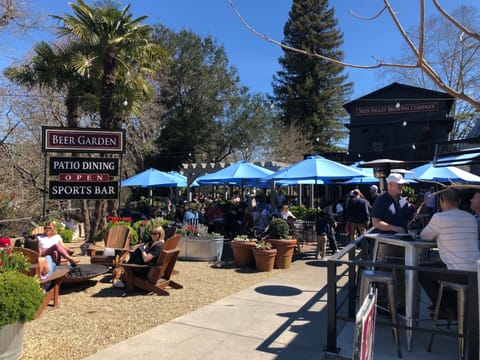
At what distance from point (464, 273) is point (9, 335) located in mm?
4024

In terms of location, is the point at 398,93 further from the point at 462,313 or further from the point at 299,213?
the point at 462,313

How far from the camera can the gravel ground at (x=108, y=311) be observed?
404 centimetres

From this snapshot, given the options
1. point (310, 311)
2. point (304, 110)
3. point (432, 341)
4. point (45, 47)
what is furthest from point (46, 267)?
point (304, 110)

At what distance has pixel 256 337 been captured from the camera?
4172 mm

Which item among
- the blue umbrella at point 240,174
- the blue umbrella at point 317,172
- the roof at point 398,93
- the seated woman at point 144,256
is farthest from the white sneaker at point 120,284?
the roof at point 398,93

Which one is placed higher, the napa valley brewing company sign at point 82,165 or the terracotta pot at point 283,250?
the napa valley brewing company sign at point 82,165

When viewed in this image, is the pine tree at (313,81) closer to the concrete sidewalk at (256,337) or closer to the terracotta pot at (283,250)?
the terracotta pot at (283,250)

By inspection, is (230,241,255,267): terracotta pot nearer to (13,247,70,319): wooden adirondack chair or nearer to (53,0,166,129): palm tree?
(13,247,70,319): wooden adirondack chair

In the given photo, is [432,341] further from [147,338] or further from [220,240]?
[220,240]

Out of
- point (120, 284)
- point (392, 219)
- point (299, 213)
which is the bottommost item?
point (120, 284)

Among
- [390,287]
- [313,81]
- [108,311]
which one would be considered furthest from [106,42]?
[313,81]

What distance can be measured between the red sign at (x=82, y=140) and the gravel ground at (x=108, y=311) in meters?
3.77

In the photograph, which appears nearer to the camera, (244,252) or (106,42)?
(244,252)

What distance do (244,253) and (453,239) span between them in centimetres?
493
